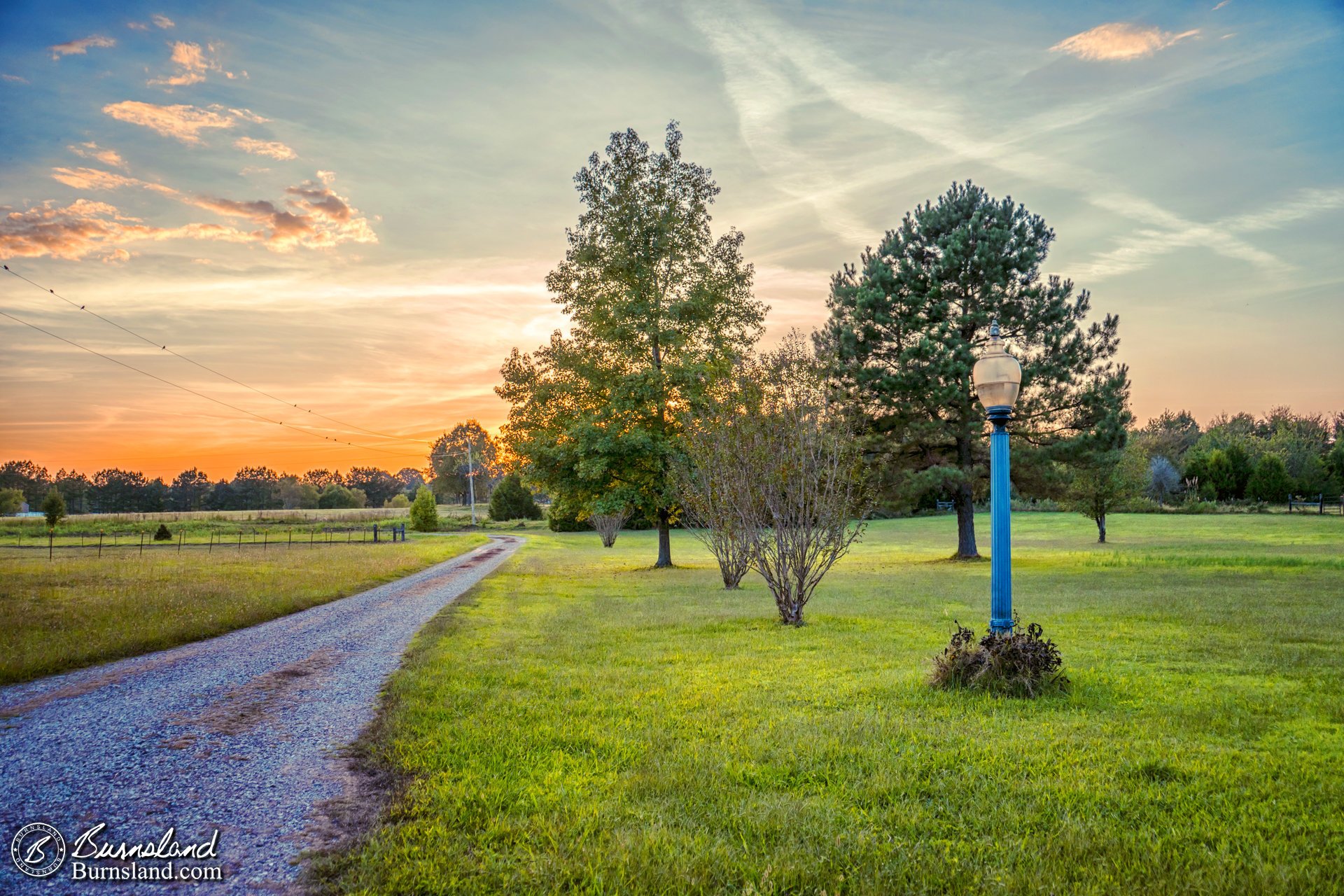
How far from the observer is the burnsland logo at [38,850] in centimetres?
336

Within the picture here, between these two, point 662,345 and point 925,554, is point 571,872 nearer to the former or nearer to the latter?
point 662,345

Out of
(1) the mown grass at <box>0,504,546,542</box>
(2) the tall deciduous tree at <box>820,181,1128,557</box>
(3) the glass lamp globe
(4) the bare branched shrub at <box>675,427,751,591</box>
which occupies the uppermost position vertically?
(2) the tall deciduous tree at <box>820,181,1128,557</box>

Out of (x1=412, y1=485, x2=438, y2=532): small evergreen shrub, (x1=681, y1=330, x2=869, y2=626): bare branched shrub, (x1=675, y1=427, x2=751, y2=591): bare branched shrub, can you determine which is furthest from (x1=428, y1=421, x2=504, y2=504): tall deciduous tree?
(x1=681, y1=330, x2=869, y2=626): bare branched shrub

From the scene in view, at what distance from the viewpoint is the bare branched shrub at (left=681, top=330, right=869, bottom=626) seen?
11.1m

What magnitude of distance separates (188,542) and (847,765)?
43724 millimetres

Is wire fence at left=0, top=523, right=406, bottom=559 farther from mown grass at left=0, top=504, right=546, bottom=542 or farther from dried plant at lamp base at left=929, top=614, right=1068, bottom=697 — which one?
dried plant at lamp base at left=929, top=614, right=1068, bottom=697

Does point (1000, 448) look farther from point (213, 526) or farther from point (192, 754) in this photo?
point (213, 526)

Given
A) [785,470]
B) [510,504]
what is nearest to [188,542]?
[510,504]

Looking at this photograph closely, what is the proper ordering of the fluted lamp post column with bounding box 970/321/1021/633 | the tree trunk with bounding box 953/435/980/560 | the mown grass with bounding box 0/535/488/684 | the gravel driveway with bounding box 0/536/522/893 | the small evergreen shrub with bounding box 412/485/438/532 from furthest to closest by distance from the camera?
the small evergreen shrub with bounding box 412/485/438/532 < the tree trunk with bounding box 953/435/980/560 < the mown grass with bounding box 0/535/488/684 < the fluted lamp post column with bounding box 970/321/1021/633 < the gravel driveway with bounding box 0/536/522/893

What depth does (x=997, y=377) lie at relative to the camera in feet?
22.7

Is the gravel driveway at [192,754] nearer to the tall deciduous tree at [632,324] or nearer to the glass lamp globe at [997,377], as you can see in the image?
the glass lamp globe at [997,377]

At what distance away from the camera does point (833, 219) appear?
59.2 feet

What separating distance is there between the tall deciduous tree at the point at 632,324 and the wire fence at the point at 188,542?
1595 centimetres

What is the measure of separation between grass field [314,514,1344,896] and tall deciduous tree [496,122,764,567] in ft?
41.2
